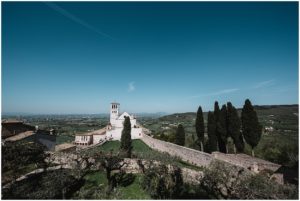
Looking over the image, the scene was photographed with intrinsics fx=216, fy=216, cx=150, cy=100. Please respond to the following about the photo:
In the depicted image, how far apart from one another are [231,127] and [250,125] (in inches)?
88.2

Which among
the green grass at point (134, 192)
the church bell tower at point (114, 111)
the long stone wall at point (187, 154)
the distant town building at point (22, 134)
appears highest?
the church bell tower at point (114, 111)

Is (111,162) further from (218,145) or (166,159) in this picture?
(218,145)

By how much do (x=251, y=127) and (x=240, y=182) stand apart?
38.5ft

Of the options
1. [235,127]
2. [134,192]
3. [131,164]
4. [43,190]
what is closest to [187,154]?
[235,127]

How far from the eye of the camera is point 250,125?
21766mm

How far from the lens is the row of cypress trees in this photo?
21.7 metres

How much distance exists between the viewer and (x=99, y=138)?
48750 mm

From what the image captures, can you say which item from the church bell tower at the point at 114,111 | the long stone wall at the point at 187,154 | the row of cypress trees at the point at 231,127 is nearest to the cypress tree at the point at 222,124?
the row of cypress trees at the point at 231,127

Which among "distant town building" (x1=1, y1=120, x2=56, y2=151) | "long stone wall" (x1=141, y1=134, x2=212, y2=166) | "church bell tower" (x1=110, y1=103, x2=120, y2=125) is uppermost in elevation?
"church bell tower" (x1=110, y1=103, x2=120, y2=125)

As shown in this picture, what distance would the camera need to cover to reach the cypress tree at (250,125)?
70.6 feet

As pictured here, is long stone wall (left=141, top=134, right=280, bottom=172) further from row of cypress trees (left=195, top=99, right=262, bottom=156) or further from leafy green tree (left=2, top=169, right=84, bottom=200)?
leafy green tree (left=2, top=169, right=84, bottom=200)

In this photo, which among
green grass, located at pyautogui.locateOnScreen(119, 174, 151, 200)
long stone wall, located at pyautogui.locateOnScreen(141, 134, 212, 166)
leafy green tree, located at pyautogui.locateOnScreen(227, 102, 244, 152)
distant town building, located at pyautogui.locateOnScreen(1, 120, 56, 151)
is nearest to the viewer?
green grass, located at pyautogui.locateOnScreen(119, 174, 151, 200)

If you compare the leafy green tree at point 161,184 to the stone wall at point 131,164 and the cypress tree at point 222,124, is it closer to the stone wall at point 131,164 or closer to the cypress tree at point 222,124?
the stone wall at point 131,164

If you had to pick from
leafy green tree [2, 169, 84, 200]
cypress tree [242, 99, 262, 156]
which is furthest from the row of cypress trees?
leafy green tree [2, 169, 84, 200]
